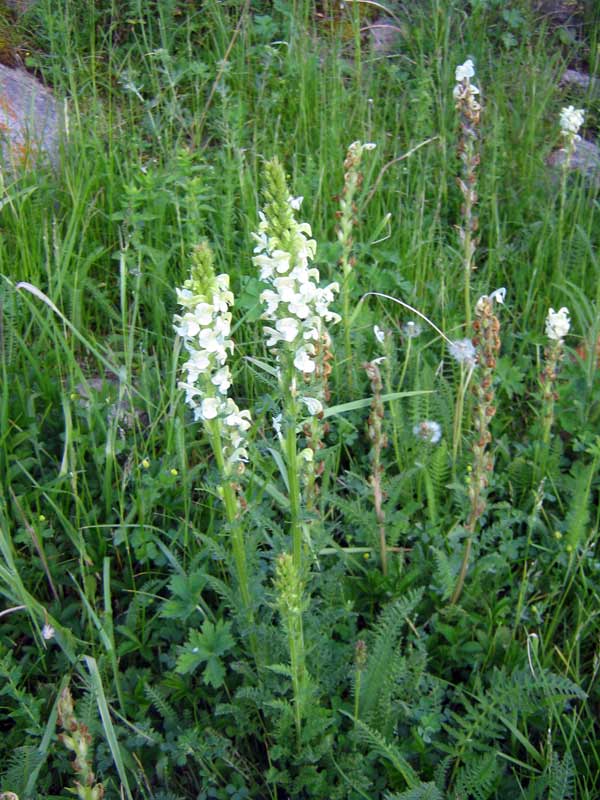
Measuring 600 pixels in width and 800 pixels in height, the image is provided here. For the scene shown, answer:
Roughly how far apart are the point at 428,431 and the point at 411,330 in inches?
18.6

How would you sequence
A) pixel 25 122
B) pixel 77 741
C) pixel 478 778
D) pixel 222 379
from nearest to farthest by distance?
pixel 77 741 < pixel 222 379 < pixel 478 778 < pixel 25 122

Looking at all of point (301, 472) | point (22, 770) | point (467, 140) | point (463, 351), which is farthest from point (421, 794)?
point (467, 140)

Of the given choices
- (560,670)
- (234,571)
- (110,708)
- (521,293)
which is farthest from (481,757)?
(521,293)

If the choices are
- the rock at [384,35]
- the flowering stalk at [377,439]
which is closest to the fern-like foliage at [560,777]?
the flowering stalk at [377,439]

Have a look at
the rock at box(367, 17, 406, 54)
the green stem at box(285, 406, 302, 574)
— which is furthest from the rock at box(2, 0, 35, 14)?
the green stem at box(285, 406, 302, 574)

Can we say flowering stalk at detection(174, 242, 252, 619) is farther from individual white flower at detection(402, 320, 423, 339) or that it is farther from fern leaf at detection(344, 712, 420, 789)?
individual white flower at detection(402, 320, 423, 339)

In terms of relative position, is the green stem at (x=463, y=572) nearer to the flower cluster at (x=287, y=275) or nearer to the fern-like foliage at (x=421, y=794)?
the fern-like foliage at (x=421, y=794)

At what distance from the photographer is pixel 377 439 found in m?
2.11

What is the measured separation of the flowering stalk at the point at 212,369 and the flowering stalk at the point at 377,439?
0.37 meters

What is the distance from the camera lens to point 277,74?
4.30 metres

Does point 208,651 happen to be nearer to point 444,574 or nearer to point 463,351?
point 444,574

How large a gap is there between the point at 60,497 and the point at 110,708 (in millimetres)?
699

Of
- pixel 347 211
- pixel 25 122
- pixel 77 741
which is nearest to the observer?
pixel 77 741

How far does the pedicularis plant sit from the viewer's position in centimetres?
186
